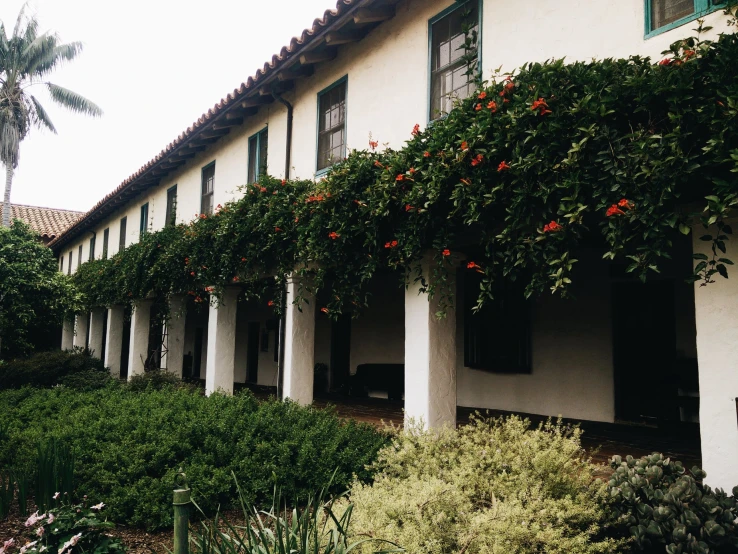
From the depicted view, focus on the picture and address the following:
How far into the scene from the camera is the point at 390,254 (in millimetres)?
6109

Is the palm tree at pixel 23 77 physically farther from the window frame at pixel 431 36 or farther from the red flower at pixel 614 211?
the red flower at pixel 614 211

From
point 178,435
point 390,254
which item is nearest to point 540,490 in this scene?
point 390,254

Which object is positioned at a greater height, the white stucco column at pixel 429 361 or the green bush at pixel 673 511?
the white stucco column at pixel 429 361

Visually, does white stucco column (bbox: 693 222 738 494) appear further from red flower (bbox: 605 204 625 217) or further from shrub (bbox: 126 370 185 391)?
shrub (bbox: 126 370 185 391)

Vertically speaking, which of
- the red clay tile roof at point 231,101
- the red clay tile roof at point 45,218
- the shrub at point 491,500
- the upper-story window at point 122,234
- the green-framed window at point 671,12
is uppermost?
the red clay tile roof at point 45,218

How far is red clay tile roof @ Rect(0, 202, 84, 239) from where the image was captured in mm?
29345

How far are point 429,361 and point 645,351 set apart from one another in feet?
11.5

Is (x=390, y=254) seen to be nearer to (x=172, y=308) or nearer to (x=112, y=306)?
(x=172, y=308)

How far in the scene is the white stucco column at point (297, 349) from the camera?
848cm

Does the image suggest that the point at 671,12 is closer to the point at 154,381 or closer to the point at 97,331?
the point at 154,381

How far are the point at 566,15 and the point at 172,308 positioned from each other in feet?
33.9

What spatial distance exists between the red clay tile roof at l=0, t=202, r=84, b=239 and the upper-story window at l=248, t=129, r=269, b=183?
71.4ft

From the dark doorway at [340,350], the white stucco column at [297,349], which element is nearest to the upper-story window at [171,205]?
the dark doorway at [340,350]

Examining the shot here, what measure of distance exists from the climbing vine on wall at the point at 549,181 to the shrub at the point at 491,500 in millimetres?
1305
